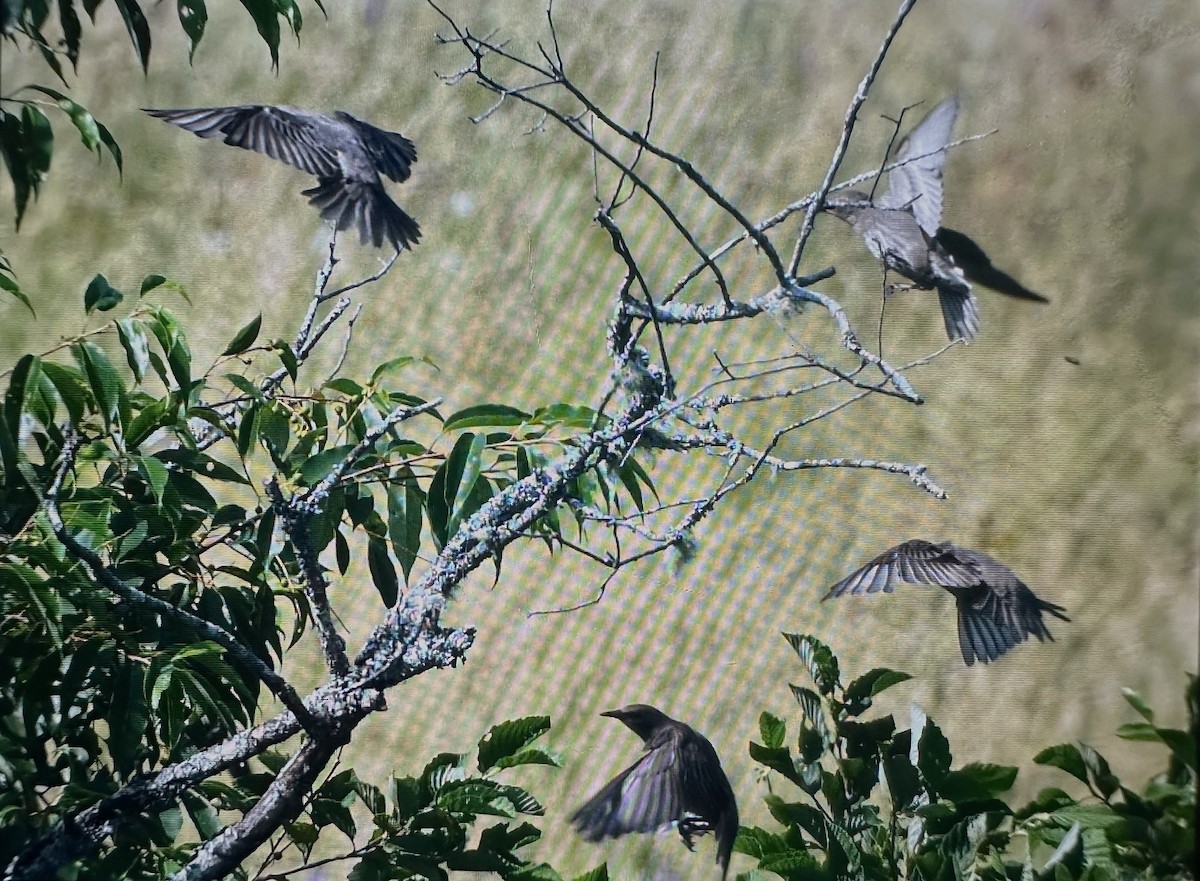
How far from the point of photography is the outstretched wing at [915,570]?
1.25m

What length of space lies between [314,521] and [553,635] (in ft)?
1.18

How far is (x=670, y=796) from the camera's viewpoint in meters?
1.25

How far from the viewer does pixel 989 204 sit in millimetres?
Result: 1275

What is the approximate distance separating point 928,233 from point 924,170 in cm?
7

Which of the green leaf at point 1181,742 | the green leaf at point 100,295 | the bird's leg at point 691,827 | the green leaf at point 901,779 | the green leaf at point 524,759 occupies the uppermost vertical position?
the green leaf at point 1181,742

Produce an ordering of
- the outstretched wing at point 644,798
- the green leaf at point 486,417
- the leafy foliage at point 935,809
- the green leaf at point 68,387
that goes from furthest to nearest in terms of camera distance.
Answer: the outstretched wing at point 644,798
the green leaf at point 486,417
the leafy foliage at point 935,809
the green leaf at point 68,387

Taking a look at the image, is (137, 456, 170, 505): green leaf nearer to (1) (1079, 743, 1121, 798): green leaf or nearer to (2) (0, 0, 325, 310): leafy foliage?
(2) (0, 0, 325, 310): leafy foliage

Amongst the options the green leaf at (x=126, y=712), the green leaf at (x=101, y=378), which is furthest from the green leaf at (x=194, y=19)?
the green leaf at (x=126, y=712)

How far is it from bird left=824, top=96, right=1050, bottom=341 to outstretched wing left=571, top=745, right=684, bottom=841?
61 cm

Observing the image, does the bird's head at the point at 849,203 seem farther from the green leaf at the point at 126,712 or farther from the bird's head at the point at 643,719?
the green leaf at the point at 126,712

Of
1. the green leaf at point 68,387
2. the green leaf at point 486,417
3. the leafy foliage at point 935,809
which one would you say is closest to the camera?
the green leaf at point 68,387

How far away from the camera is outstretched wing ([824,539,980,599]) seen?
1.25m

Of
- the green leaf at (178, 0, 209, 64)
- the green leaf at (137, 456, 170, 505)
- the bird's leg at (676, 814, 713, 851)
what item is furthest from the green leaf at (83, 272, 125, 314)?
the bird's leg at (676, 814, 713, 851)

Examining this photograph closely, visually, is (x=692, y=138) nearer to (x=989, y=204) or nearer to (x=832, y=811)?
(x=989, y=204)
